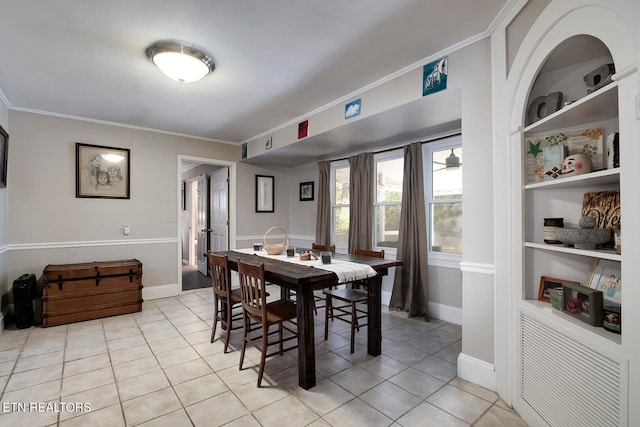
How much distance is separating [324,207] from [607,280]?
3.86 m

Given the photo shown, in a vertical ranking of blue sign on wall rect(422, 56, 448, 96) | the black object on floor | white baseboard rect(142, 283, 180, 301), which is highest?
blue sign on wall rect(422, 56, 448, 96)

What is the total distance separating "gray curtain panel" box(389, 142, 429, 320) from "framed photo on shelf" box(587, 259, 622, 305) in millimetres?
2099

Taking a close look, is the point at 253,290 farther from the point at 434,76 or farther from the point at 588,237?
the point at 434,76

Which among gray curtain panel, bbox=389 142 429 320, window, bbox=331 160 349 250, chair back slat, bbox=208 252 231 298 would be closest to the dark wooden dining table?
chair back slat, bbox=208 252 231 298

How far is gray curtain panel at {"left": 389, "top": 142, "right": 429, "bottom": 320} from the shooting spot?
12.0 feet

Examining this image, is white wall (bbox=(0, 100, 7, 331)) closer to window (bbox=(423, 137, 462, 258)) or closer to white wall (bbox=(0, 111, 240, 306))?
white wall (bbox=(0, 111, 240, 306))

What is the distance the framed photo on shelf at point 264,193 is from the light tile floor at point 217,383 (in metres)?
2.76

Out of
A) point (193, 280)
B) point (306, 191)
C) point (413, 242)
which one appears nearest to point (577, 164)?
point (413, 242)

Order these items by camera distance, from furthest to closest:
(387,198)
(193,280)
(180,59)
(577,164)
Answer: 1. (193,280)
2. (387,198)
3. (180,59)
4. (577,164)

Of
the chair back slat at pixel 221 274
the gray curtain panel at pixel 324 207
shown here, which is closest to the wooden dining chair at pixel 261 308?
the chair back slat at pixel 221 274

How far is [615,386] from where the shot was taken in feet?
4.13

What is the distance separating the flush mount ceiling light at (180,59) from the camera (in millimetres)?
2270

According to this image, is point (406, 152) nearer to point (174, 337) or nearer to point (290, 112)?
point (290, 112)

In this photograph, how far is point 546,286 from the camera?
1.80 metres
